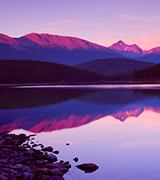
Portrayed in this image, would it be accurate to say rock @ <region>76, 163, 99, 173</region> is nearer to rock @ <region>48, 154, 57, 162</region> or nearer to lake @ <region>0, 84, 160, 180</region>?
lake @ <region>0, 84, 160, 180</region>

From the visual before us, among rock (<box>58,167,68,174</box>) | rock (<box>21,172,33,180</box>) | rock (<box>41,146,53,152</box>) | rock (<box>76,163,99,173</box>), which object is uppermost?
rock (<box>41,146,53,152</box>)

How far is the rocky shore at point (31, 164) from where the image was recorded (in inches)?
517

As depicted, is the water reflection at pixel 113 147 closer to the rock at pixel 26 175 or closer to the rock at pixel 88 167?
the rock at pixel 88 167

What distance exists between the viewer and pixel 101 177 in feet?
45.0

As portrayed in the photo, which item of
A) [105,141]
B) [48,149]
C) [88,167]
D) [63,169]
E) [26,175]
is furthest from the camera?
[105,141]

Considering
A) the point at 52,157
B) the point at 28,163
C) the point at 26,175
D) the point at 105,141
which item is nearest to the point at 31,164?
the point at 28,163

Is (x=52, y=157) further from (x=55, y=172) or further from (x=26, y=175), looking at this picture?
(x=26, y=175)

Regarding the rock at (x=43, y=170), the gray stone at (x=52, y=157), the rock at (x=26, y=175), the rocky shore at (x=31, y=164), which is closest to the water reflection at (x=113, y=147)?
the rocky shore at (x=31, y=164)

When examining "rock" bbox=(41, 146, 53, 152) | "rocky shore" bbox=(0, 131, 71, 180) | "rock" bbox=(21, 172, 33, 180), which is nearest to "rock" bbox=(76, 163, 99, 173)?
"rocky shore" bbox=(0, 131, 71, 180)

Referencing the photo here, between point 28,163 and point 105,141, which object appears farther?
point 105,141

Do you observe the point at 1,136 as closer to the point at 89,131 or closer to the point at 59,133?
the point at 59,133

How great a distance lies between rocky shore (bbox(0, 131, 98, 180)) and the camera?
1312 centimetres

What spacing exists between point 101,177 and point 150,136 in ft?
33.6

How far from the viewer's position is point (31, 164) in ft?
50.4
